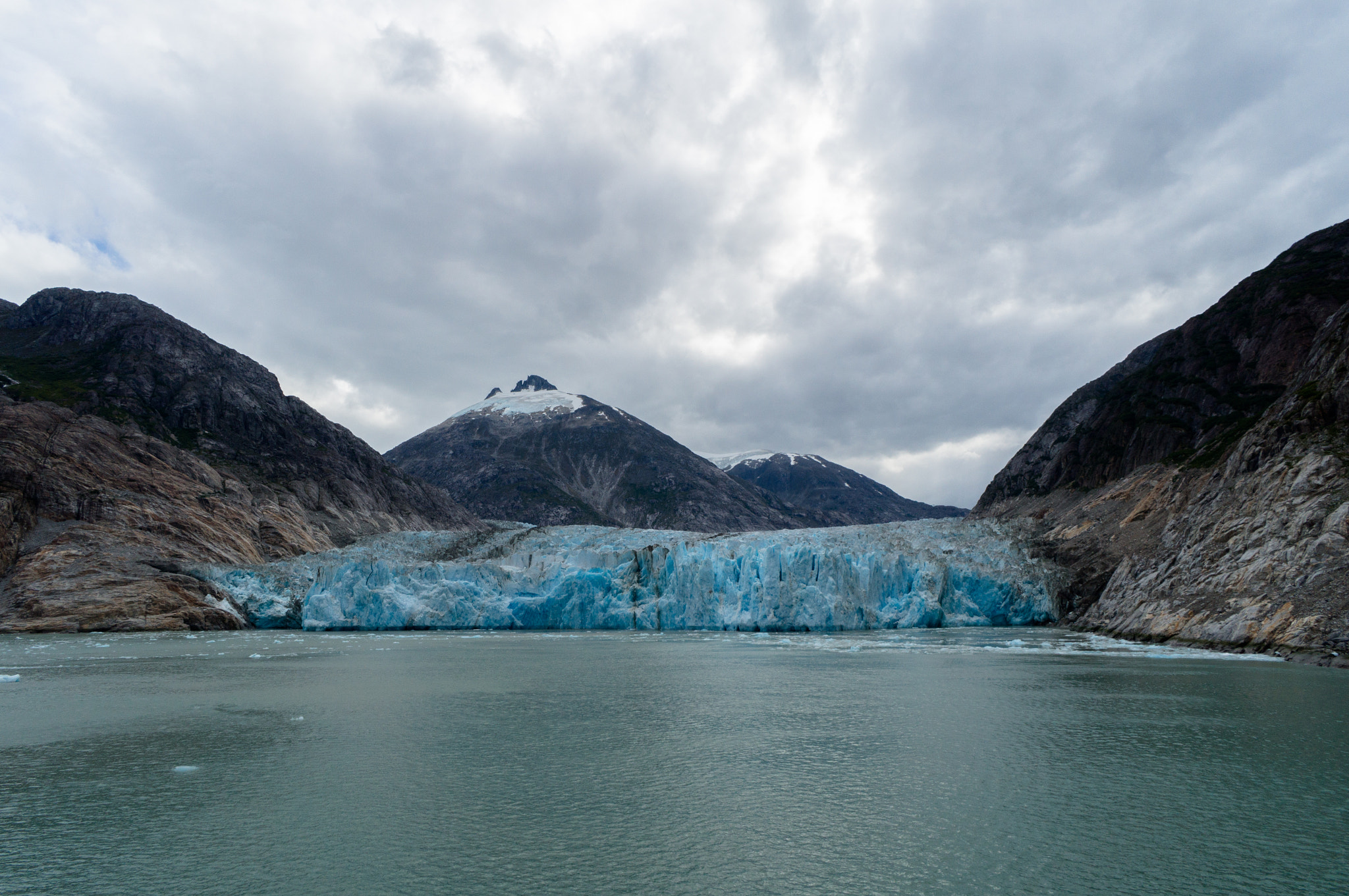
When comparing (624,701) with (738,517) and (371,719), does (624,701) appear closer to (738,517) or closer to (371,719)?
(371,719)

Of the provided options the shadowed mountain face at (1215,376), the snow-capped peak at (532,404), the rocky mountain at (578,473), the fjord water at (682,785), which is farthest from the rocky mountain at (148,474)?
the snow-capped peak at (532,404)

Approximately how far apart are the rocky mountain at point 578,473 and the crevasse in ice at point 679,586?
80.5 metres

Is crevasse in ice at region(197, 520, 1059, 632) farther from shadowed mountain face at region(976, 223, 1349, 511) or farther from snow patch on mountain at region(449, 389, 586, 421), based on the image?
snow patch on mountain at region(449, 389, 586, 421)

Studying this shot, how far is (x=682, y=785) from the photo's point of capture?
8484mm

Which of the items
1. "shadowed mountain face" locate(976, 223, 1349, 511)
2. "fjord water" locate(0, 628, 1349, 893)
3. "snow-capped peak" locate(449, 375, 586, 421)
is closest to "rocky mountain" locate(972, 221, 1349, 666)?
"shadowed mountain face" locate(976, 223, 1349, 511)

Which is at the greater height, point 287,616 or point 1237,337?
point 1237,337

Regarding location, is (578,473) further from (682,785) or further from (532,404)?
(682,785)

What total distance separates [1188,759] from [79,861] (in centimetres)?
1213

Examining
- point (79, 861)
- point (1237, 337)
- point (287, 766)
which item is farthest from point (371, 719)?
point (1237, 337)

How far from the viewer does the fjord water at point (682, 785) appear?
235 inches

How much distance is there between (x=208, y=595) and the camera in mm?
36688

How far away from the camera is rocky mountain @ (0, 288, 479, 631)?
35156 millimetres

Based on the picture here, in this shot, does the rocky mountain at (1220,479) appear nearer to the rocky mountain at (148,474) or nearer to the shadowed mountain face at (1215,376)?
the shadowed mountain face at (1215,376)

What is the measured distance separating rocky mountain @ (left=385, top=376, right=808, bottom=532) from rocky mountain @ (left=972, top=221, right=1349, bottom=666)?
7810cm
